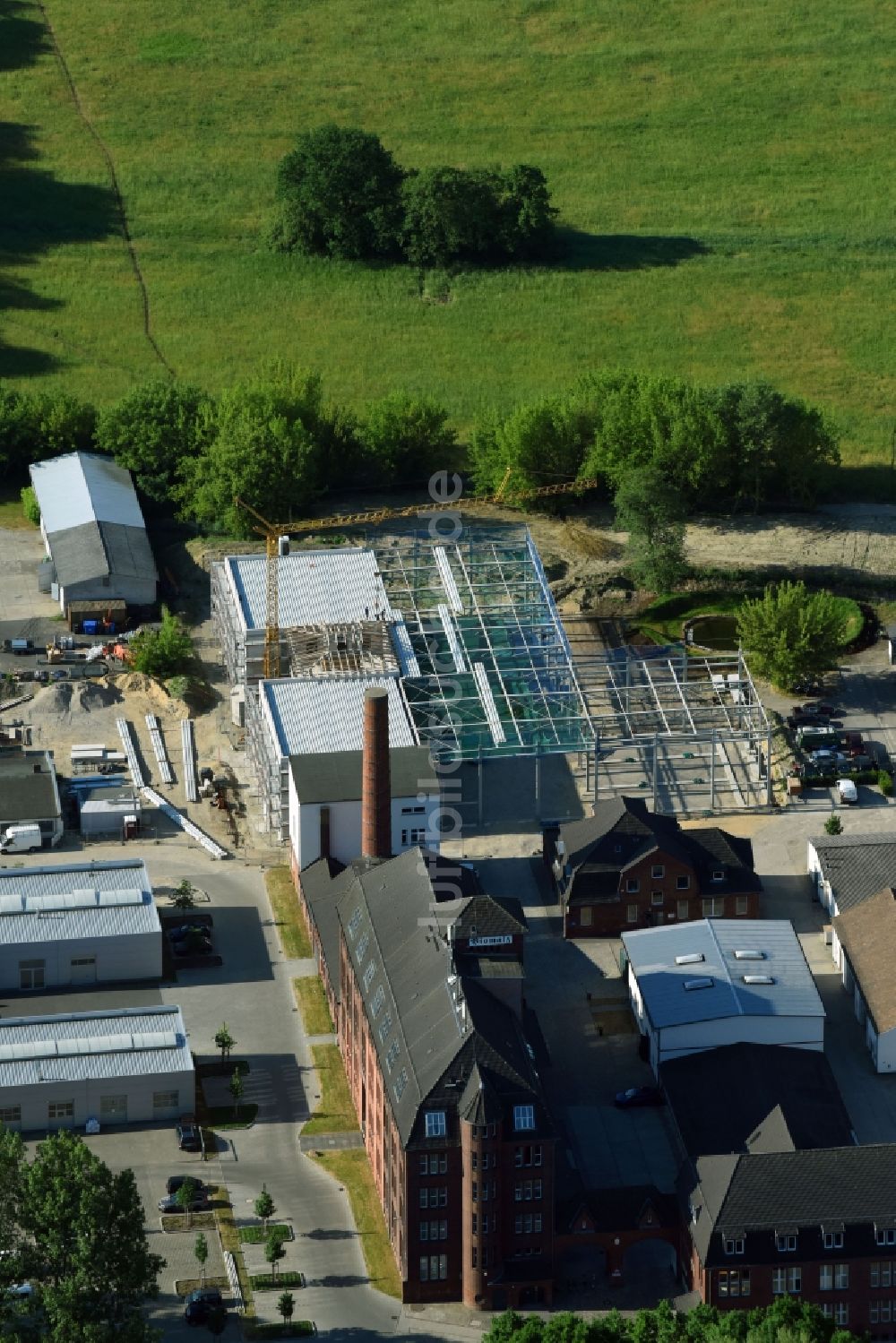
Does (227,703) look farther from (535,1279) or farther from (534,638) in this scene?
(535,1279)

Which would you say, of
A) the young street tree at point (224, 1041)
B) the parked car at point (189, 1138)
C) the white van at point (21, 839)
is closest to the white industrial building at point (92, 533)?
the white van at point (21, 839)

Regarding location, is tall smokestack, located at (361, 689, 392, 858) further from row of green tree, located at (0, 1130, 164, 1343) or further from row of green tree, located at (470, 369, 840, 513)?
row of green tree, located at (470, 369, 840, 513)

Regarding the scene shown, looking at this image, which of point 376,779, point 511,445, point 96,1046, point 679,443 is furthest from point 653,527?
point 96,1046

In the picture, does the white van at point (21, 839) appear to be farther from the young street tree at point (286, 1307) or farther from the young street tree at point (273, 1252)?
the young street tree at point (286, 1307)

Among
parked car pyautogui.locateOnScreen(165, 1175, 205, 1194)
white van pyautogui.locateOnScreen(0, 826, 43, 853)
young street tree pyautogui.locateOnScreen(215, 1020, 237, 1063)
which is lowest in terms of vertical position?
parked car pyautogui.locateOnScreen(165, 1175, 205, 1194)

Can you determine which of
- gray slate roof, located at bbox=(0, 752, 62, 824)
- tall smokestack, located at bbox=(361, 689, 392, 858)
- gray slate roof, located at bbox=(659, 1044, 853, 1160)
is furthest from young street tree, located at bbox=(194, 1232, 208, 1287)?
gray slate roof, located at bbox=(0, 752, 62, 824)

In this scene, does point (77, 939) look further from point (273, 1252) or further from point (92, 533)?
point (92, 533)
